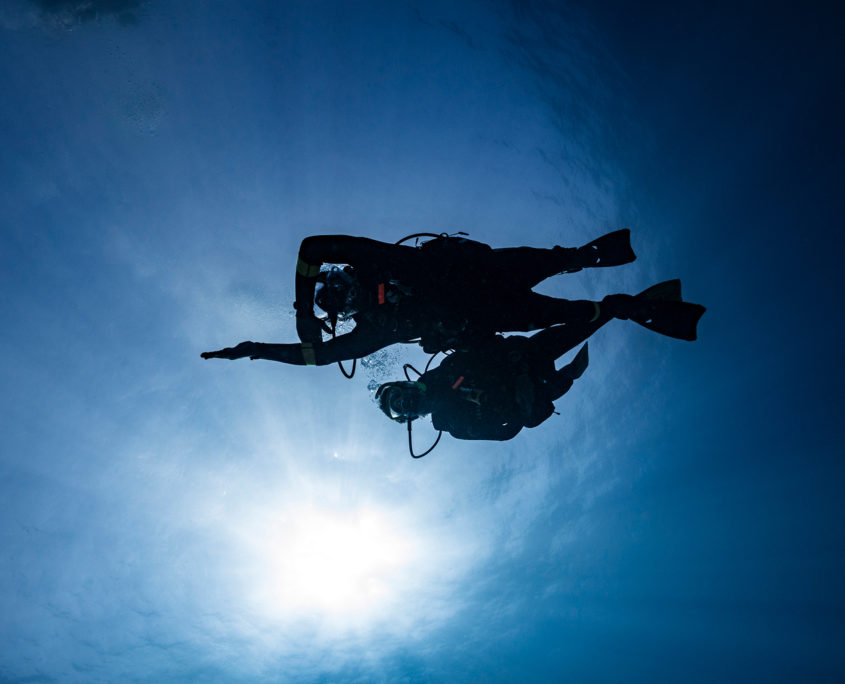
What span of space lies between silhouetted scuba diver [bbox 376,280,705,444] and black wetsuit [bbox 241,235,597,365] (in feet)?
0.74

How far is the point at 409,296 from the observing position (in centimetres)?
386

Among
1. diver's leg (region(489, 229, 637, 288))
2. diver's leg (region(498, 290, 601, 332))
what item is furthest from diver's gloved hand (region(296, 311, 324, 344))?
diver's leg (region(489, 229, 637, 288))

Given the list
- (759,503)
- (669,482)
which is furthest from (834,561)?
(669,482)

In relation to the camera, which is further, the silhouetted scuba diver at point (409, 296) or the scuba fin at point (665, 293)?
the scuba fin at point (665, 293)

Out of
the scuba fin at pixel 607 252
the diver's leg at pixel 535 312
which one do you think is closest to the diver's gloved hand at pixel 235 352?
the diver's leg at pixel 535 312

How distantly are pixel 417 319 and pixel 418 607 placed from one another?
23.1 m

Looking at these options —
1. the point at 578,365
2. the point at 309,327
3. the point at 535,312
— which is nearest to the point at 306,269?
the point at 309,327

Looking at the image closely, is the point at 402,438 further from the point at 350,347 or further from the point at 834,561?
the point at 834,561

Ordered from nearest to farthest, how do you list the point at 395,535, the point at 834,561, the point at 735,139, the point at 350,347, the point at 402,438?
the point at 350,347 → the point at 735,139 → the point at 402,438 → the point at 395,535 → the point at 834,561

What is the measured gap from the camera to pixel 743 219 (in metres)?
12.2

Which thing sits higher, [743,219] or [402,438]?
[743,219]

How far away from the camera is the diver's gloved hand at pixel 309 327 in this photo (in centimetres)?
369

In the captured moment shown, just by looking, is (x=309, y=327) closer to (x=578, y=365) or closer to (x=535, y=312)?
(x=535, y=312)

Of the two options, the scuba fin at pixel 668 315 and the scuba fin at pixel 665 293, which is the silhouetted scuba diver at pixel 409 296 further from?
the scuba fin at pixel 665 293
